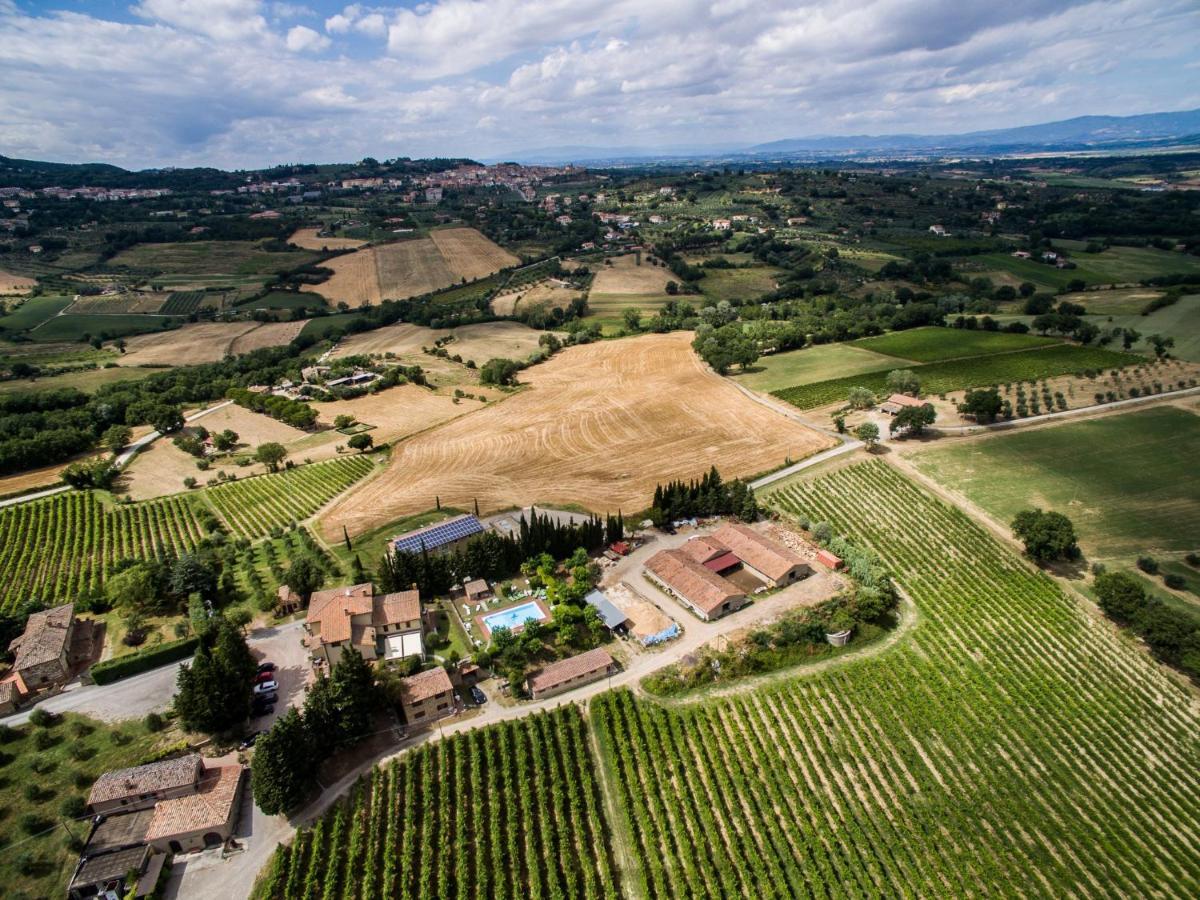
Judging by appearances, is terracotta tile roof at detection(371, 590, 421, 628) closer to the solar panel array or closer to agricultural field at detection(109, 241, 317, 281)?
the solar panel array

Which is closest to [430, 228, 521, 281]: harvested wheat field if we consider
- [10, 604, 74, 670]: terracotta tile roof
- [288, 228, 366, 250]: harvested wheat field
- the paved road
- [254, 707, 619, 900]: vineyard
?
[288, 228, 366, 250]: harvested wheat field

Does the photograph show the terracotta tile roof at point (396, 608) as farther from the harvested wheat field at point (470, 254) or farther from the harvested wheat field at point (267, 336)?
the harvested wheat field at point (470, 254)

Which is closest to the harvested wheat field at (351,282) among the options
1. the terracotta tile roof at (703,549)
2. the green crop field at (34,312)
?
the green crop field at (34,312)

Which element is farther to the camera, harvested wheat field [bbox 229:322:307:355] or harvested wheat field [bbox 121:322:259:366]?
harvested wheat field [bbox 229:322:307:355]

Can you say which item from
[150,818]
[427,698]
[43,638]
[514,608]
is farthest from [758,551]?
[43,638]

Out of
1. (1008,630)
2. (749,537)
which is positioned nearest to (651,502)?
(749,537)

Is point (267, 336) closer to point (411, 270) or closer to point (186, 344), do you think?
point (186, 344)
